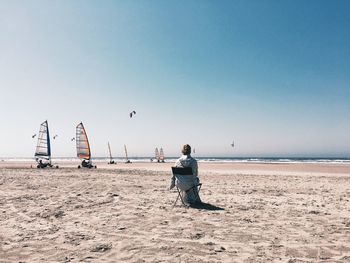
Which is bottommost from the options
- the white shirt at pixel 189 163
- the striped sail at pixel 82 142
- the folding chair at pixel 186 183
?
the folding chair at pixel 186 183

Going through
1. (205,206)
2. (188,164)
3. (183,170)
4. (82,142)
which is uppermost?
(82,142)

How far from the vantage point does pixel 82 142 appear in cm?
3934

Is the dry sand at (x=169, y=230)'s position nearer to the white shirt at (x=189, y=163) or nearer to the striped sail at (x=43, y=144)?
the white shirt at (x=189, y=163)

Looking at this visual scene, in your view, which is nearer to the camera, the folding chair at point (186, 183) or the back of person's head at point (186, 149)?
the folding chair at point (186, 183)

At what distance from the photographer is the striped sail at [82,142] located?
128 ft

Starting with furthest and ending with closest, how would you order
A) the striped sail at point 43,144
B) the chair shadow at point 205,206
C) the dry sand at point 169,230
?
the striped sail at point 43,144
the chair shadow at point 205,206
the dry sand at point 169,230

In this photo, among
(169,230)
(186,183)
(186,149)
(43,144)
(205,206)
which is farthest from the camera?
(43,144)

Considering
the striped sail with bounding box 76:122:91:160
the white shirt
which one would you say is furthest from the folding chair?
the striped sail with bounding box 76:122:91:160

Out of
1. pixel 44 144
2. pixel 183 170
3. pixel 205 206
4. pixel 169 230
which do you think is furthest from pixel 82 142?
pixel 169 230

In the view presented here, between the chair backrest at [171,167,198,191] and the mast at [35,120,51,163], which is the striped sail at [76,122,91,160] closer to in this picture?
the mast at [35,120,51,163]

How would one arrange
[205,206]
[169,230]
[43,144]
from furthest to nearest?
[43,144] → [205,206] → [169,230]

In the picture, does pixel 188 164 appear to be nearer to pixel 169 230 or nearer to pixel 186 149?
pixel 186 149

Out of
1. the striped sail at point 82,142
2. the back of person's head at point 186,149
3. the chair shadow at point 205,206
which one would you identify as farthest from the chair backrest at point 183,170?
the striped sail at point 82,142

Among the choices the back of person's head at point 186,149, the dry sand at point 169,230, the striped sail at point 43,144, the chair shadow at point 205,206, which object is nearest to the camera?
the dry sand at point 169,230
